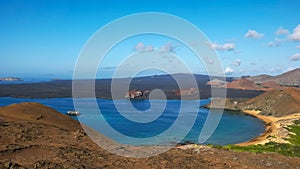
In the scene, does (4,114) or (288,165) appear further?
(4,114)

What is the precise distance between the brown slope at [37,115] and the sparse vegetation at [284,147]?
1171 centimetres

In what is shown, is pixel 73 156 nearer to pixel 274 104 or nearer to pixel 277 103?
pixel 274 104

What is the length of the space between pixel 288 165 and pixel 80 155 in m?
10.6

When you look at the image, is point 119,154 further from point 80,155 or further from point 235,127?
point 235,127

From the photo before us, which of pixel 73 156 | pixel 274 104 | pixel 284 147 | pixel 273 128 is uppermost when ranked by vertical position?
pixel 274 104

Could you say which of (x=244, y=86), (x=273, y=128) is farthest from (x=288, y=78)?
(x=273, y=128)

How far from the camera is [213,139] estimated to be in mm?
31891

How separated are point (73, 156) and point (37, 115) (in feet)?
31.9

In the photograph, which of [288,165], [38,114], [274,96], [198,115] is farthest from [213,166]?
[274,96]

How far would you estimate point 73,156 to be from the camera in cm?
1334

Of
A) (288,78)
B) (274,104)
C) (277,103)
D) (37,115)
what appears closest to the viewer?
(37,115)

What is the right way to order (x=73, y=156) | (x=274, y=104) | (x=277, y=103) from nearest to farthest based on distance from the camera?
1. (x=73, y=156)
2. (x=277, y=103)
3. (x=274, y=104)

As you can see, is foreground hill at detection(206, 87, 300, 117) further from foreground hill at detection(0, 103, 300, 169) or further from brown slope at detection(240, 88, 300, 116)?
foreground hill at detection(0, 103, 300, 169)

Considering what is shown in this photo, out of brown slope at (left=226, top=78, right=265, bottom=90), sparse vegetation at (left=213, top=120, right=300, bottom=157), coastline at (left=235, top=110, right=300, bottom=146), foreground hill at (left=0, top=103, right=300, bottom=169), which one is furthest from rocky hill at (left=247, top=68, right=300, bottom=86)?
foreground hill at (left=0, top=103, right=300, bottom=169)
